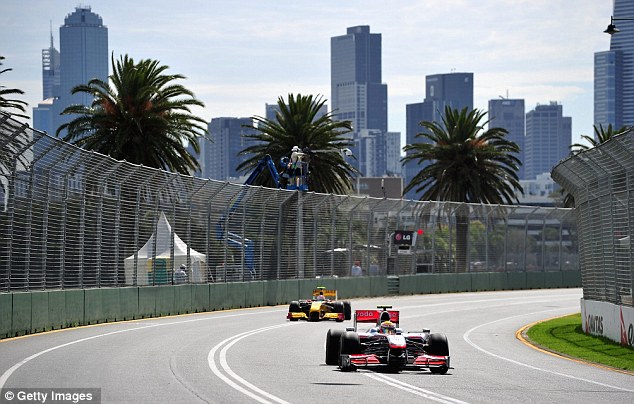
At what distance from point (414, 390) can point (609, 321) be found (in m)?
11.7

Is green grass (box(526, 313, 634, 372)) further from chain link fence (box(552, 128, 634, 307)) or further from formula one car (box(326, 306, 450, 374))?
formula one car (box(326, 306, 450, 374))

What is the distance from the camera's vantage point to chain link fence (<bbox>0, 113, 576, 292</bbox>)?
2567 cm

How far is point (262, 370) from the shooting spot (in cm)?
1752

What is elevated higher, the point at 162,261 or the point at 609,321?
the point at 162,261

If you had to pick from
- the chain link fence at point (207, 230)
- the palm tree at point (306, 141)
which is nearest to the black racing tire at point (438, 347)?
the chain link fence at point (207, 230)

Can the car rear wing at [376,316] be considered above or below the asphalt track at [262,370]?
above

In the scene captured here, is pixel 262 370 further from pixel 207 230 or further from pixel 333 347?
pixel 207 230

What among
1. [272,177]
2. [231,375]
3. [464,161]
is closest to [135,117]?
[272,177]

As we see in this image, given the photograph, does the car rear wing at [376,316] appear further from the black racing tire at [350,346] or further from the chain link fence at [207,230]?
the chain link fence at [207,230]

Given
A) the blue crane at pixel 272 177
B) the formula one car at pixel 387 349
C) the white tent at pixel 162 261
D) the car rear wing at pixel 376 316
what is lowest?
the formula one car at pixel 387 349

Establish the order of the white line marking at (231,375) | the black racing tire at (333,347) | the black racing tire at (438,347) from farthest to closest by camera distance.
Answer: the black racing tire at (333,347)
the black racing tire at (438,347)
the white line marking at (231,375)

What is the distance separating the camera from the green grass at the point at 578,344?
2120cm

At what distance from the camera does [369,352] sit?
1800 centimetres

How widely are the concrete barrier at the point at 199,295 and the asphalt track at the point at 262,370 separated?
707 mm
